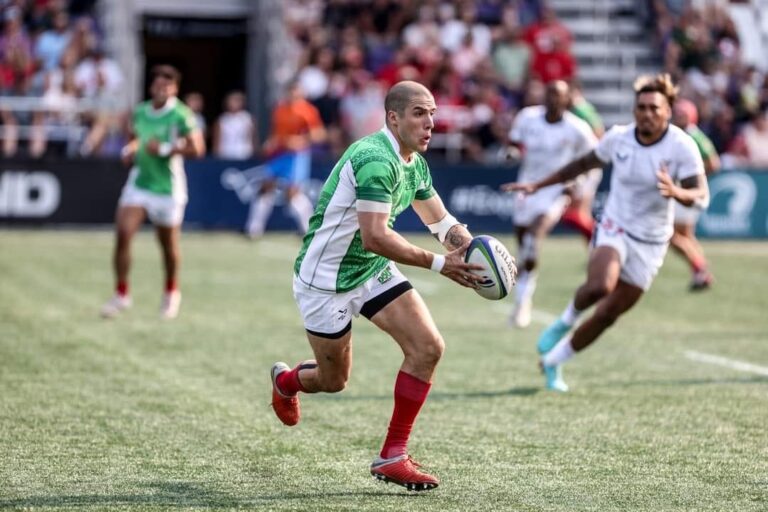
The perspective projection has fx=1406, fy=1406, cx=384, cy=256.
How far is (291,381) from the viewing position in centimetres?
718

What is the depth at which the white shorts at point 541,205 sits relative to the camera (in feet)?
46.0

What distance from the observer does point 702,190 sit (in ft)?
29.9

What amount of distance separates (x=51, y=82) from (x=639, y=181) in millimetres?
15967

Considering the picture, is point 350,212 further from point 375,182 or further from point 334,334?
point 334,334

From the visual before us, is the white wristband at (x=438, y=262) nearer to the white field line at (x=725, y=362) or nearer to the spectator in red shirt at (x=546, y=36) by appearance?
the white field line at (x=725, y=362)

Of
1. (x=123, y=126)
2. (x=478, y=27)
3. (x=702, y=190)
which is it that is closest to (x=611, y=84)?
(x=478, y=27)

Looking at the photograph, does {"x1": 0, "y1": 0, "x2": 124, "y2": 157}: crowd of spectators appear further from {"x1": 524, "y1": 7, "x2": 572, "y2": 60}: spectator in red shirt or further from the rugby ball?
the rugby ball

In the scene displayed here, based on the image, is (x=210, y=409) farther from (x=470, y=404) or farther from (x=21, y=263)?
(x=21, y=263)

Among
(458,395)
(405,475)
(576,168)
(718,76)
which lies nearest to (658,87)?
(576,168)

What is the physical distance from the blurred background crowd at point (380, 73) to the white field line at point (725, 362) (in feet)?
36.5

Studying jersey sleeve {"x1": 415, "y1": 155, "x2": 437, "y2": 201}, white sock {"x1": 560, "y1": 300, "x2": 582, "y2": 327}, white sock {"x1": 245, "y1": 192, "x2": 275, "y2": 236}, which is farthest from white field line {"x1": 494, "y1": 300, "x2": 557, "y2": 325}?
white sock {"x1": 245, "y1": 192, "x2": 275, "y2": 236}

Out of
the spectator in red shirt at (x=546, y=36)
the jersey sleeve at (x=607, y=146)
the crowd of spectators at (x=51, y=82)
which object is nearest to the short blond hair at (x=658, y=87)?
the jersey sleeve at (x=607, y=146)

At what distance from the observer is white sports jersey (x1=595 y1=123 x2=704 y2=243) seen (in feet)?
30.6

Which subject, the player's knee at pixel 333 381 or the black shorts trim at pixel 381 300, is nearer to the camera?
the black shorts trim at pixel 381 300
